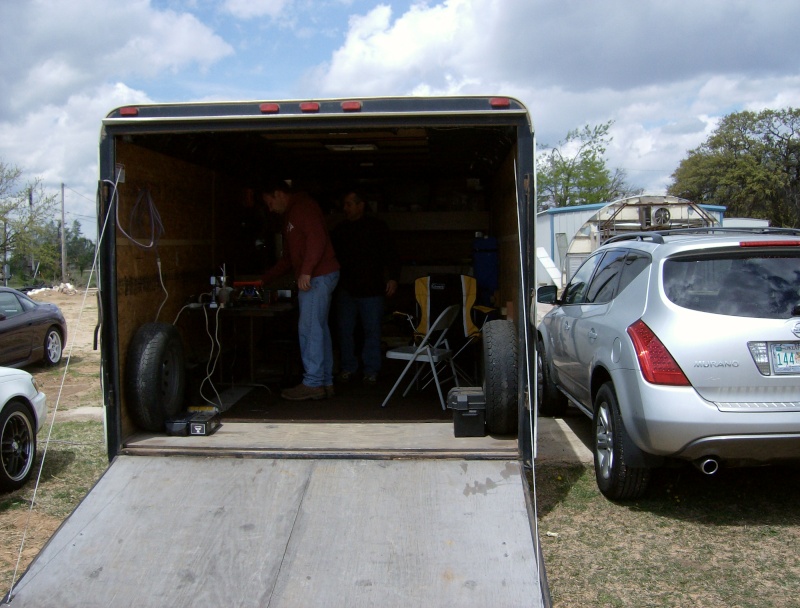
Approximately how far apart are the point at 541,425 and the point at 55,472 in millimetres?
4147

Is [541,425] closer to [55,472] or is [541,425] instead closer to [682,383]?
[682,383]

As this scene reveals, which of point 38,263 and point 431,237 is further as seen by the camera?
point 38,263

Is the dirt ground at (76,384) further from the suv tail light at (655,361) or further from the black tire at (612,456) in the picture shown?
the suv tail light at (655,361)

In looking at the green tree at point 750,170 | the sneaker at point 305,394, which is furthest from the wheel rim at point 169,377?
the green tree at point 750,170

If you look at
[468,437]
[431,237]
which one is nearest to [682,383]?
[468,437]

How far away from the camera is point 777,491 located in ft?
16.1

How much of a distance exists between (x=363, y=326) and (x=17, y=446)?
3246 millimetres

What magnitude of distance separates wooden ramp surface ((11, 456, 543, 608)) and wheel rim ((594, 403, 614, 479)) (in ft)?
2.67

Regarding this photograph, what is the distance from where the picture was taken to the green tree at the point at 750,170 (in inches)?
1571

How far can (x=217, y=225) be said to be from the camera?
7.09m

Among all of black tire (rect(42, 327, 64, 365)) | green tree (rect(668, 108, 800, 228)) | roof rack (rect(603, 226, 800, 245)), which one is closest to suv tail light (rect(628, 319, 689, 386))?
roof rack (rect(603, 226, 800, 245))

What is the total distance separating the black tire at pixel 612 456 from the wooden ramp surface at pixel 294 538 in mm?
725

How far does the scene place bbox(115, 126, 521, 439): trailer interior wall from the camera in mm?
5090

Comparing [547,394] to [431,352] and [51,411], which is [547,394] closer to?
[431,352]
